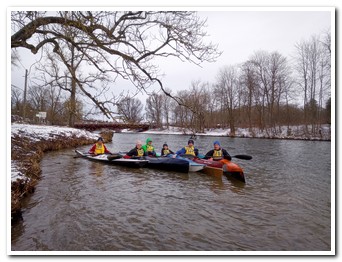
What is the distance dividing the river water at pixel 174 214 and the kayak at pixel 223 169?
29cm

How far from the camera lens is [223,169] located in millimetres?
8570

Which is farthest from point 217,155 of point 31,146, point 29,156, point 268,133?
point 268,133

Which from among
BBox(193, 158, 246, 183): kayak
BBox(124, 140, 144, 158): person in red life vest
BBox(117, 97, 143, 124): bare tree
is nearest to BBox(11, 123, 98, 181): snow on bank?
BBox(124, 140, 144, 158): person in red life vest

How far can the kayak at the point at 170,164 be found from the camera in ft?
29.3

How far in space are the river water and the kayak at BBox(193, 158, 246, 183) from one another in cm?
29

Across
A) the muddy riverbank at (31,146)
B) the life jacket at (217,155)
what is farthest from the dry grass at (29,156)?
Result: the life jacket at (217,155)

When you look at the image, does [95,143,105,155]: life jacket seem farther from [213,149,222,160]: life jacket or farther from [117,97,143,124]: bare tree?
[117,97,143,124]: bare tree

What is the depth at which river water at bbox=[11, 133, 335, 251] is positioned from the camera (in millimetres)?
3762

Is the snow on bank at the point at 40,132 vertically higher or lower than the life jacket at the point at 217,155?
higher

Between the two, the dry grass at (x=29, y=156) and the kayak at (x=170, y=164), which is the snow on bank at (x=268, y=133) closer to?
the kayak at (x=170, y=164)

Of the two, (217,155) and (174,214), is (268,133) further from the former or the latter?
(174,214)

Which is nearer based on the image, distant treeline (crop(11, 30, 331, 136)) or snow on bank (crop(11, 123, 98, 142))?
distant treeline (crop(11, 30, 331, 136))
